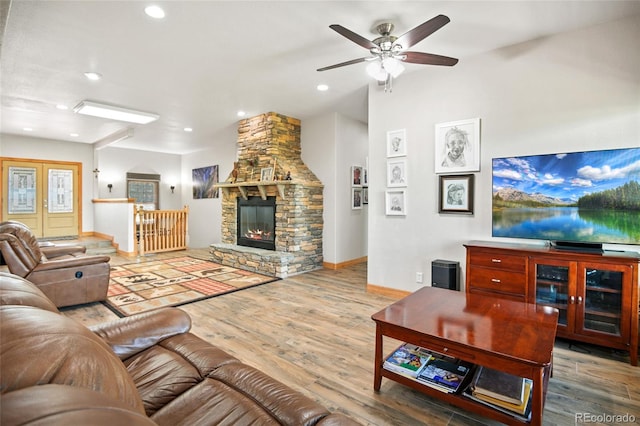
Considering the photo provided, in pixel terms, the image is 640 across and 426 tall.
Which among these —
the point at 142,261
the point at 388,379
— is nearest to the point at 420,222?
the point at 388,379

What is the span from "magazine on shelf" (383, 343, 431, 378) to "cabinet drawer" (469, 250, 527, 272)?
51.4 inches

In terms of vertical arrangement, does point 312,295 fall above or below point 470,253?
below

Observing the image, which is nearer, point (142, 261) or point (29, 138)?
point (142, 261)

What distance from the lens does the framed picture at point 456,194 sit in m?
3.48

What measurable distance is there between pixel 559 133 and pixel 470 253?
142 centimetres

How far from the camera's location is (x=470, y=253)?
3105mm

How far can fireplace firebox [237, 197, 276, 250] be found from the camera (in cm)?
580

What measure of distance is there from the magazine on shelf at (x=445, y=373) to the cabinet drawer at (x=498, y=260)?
4.14ft

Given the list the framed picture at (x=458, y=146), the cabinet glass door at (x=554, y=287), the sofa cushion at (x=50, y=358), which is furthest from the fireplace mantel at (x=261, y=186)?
the sofa cushion at (x=50, y=358)

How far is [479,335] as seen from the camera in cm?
180

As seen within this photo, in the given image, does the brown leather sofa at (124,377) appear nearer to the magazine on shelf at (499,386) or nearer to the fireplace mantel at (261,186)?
the magazine on shelf at (499,386)

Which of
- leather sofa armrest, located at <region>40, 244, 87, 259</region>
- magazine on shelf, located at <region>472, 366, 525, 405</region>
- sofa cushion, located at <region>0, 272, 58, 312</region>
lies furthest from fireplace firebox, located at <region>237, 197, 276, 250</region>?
sofa cushion, located at <region>0, 272, 58, 312</region>

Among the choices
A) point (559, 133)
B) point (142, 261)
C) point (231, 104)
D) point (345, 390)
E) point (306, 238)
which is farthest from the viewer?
point (142, 261)

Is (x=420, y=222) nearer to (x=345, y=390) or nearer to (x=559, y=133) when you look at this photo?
(x=559, y=133)
